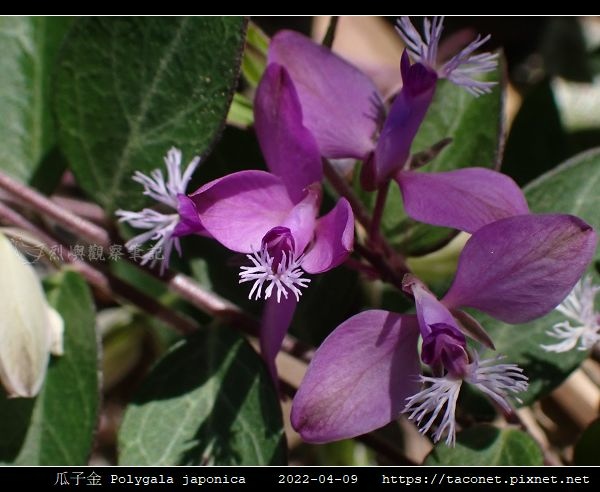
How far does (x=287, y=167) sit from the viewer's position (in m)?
0.59

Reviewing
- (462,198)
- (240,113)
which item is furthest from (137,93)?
(462,198)

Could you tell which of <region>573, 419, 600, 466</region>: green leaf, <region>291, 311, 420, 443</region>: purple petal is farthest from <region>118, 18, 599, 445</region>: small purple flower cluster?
<region>573, 419, 600, 466</region>: green leaf

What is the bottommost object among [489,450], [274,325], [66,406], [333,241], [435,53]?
[66,406]

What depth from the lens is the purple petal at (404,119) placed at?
1.94 ft

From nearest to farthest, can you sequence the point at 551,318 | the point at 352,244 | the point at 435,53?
the point at 352,244, the point at 435,53, the point at 551,318

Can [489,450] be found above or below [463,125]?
below

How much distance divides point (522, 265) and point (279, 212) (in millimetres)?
178

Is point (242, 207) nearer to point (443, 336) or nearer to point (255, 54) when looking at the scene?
point (443, 336)

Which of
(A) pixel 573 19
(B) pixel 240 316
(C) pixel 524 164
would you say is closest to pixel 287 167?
(B) pixel 240 316

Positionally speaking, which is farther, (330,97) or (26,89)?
(26,89)

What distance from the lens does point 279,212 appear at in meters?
0.58

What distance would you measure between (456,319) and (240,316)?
0.79 feet

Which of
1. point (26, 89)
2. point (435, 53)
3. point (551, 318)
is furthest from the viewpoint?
point (26, 89)

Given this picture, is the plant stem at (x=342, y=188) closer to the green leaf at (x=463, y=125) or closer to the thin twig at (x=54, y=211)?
the green leaf at (x=463, y=125)
